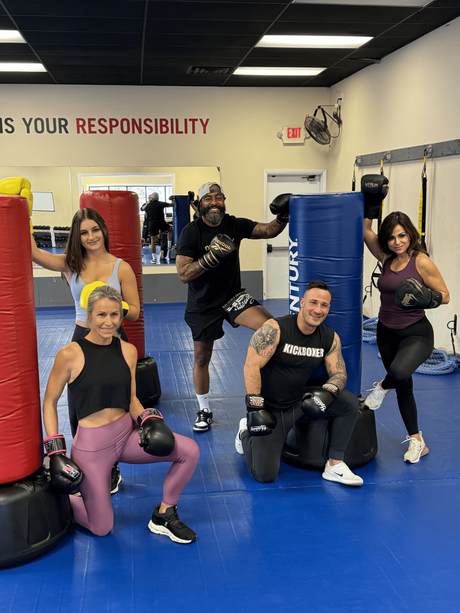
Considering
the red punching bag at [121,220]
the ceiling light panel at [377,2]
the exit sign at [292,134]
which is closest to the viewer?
the red punching bag at [121,220]

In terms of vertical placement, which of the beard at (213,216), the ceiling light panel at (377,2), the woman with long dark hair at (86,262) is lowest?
the woman with long dark hair at (86,262)

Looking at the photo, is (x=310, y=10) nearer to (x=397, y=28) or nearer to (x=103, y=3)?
(x=397, y=28)

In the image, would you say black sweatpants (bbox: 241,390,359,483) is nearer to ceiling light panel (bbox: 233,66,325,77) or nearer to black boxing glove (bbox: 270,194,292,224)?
black boxing glove (bbox: 270,194,292,224)

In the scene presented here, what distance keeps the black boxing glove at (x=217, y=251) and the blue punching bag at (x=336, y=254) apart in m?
0.45

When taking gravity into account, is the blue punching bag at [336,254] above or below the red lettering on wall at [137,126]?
below

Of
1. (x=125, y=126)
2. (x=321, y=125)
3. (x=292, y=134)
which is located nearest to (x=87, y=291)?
(x=125, y=126)

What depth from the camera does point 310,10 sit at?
205 inches

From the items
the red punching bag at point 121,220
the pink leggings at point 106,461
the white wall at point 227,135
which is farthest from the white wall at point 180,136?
the pink leggings at point 106,461

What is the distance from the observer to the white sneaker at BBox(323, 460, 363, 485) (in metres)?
3.19

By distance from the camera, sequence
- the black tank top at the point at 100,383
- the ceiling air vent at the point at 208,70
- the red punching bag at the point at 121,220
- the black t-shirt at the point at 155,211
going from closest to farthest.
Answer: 1. the black tank top at the point at 100,383
2. the red punching bag at the point at 121,220
3. the ceiling air vent at the point at 208,70
4. the black t-shirt at the point at 155,211

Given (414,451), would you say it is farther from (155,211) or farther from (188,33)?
(155,211)

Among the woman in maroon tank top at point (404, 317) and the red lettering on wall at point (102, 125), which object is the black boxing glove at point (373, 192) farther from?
the red lettering on wall at point (102, 125)

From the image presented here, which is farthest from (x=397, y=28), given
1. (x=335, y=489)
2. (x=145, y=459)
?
(x=145, y=459)

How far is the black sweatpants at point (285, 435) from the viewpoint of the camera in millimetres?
3217
